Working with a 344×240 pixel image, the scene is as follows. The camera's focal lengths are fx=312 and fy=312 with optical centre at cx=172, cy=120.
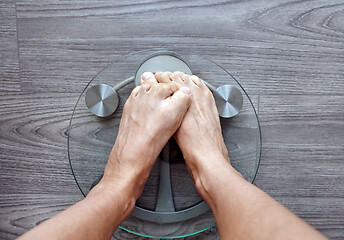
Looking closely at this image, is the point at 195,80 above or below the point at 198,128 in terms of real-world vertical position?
above

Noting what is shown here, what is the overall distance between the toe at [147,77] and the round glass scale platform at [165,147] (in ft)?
0.05

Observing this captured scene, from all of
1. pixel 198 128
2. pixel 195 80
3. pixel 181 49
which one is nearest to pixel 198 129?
pixel 198 128

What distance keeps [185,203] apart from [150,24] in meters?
0.48

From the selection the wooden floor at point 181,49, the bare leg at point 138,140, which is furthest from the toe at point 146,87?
the wooden floor at point 181,49

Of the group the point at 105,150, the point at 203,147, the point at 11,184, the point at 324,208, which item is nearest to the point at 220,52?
the point at 203,147

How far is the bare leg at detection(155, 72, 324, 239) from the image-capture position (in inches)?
18.7

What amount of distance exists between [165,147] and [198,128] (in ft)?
0.30

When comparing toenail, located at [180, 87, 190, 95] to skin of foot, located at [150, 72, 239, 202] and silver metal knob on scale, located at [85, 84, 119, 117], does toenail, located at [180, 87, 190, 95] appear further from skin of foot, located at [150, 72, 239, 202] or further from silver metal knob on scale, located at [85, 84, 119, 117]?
silver metal knob on scale, located at [85, 84, 119, 117]

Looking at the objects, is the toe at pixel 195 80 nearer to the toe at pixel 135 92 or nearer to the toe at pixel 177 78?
the toe at pixel 177 78

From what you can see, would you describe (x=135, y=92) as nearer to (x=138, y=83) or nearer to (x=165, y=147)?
(x=138, y=83)

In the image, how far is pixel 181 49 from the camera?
0.84 metres

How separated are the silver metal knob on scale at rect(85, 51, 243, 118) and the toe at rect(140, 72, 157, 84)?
10 millimetres

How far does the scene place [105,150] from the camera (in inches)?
29.8

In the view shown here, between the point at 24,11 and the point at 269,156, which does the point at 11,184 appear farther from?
the point at 269,156
